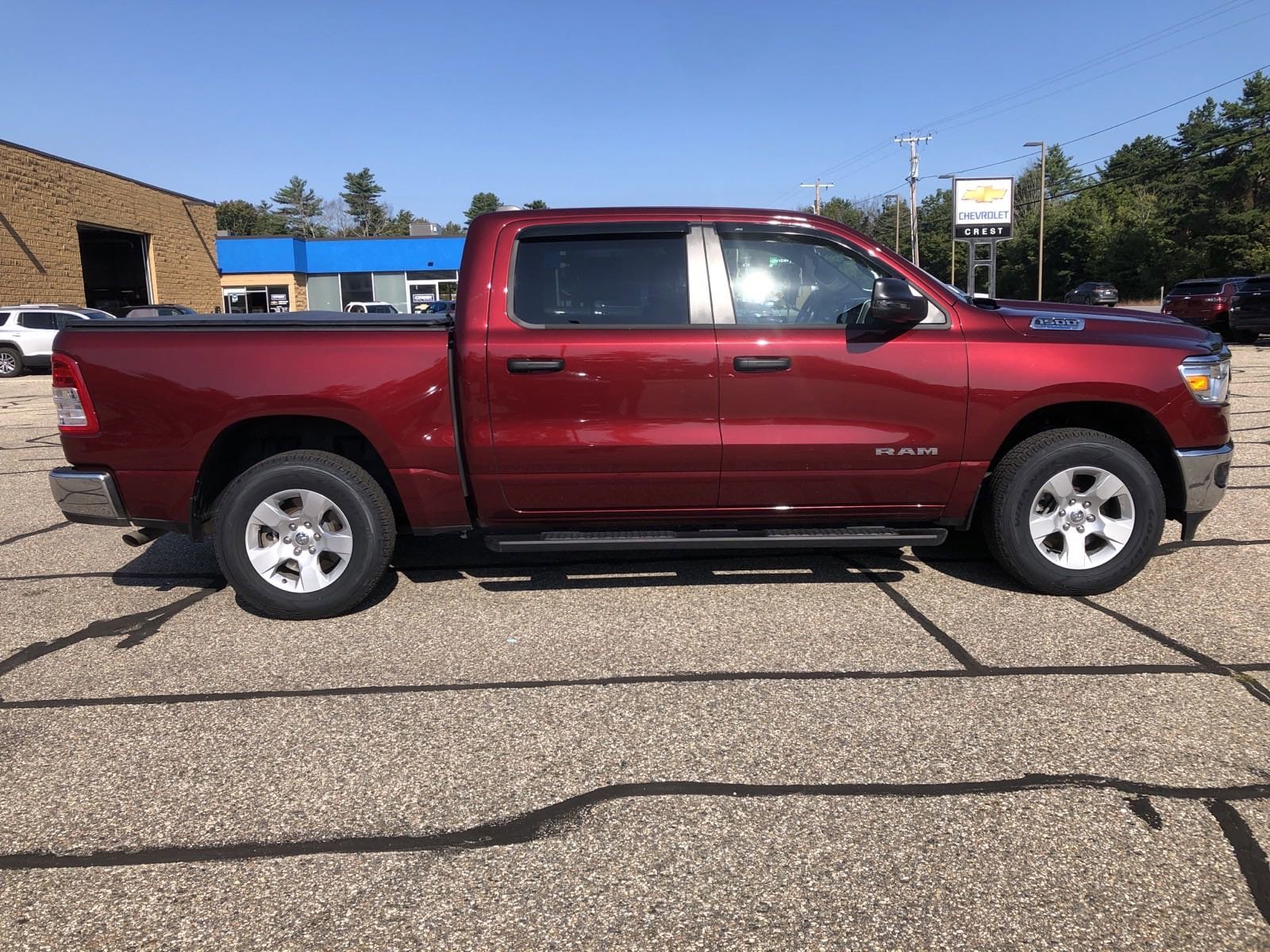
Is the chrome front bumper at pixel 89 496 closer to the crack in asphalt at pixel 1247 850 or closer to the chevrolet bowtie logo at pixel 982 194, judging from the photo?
the crack in asphalt at pixel 1247 850

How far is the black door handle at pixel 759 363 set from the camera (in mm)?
4422

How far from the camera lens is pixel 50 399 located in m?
17.0

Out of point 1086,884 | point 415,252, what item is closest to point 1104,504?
point 1086,884

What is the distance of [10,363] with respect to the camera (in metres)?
22.6

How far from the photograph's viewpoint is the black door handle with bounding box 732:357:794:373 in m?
4.42

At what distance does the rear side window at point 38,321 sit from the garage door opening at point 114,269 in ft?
34.7

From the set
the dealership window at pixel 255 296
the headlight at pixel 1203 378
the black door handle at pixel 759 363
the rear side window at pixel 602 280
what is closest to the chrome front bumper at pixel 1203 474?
the headlight at pixel 1203 378

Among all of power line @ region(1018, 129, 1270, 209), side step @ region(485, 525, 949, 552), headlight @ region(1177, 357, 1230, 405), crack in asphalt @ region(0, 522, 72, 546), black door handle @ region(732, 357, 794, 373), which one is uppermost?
power line @ region(1018, 129, 1270, 209)

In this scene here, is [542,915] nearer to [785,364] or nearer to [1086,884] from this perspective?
[1086,884]

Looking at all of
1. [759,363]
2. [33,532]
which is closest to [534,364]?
[759,363]

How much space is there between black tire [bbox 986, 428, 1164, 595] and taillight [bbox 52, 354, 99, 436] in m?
4.49

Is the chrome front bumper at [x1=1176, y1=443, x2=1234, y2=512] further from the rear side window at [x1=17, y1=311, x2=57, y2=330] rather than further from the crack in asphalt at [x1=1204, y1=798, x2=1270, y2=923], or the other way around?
the rear side window at [x1=17, y1=311, x2=57, y2=330]

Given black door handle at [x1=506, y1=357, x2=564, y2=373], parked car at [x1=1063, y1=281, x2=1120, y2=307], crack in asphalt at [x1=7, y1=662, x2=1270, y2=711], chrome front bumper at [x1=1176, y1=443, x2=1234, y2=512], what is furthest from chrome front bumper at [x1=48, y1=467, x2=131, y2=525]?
parked car at [x1=1063, y1=281, x2=1120, y2=307]

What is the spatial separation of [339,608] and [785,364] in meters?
2.51
